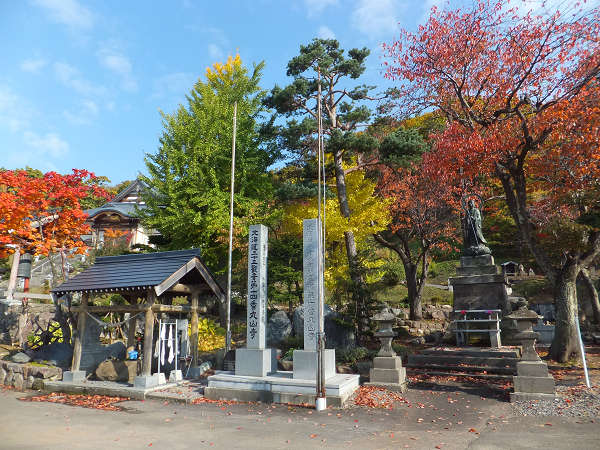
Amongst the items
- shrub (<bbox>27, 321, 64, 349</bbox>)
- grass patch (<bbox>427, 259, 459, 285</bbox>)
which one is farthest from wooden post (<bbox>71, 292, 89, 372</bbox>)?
grass patch (<bbox>427, 259, 459, 285</bbox>)

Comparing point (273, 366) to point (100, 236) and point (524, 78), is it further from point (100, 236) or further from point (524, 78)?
point (100, 236)

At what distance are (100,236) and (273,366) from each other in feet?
96.9

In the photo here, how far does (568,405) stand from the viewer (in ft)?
27.1

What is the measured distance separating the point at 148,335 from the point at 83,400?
2139 millimetres

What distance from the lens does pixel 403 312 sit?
22.5 meters

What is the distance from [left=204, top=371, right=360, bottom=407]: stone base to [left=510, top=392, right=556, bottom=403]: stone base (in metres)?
3.77

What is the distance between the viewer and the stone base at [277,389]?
8914 millimetres

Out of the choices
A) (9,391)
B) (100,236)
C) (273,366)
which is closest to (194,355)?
(273,366)

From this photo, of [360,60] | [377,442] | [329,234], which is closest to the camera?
[377,442]

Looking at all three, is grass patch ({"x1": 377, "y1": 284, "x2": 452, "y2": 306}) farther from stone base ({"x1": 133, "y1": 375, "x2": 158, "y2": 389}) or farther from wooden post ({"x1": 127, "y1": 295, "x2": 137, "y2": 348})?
stone base ({"x1": 133, "y1": 375, "x2": 158, "y2": 389})

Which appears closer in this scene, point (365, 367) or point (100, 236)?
point (365, 367)

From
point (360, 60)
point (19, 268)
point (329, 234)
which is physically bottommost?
point (19, 268)

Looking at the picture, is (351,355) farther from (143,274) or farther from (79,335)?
(79,335)

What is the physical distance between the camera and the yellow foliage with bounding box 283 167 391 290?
16094mm
